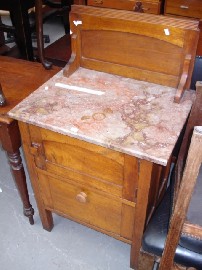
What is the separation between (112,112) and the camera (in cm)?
96

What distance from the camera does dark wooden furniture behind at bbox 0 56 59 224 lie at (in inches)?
42.8

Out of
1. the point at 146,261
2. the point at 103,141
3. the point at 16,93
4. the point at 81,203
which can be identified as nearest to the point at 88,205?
the point at 81,203

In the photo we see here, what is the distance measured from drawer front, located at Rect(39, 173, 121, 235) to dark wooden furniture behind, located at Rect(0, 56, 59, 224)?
12 centimetres

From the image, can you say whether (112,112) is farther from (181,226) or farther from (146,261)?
(146,261)

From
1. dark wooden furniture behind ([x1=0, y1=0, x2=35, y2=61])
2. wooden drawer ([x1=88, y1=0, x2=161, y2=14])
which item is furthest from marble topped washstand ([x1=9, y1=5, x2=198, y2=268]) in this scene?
wooden drawer ([x1=88, y1=0, x2=161, y2=14])

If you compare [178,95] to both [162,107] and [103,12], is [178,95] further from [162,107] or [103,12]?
[103,12]

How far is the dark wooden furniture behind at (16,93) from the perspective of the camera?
42.8 inches

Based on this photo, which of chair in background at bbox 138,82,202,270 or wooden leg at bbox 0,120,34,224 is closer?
chair in background at bbox 138,82,202,270

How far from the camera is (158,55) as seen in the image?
3.35ft

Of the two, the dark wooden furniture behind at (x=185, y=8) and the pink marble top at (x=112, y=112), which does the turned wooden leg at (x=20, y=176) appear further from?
the dark wooden furniture behind at (x=185, y=8)

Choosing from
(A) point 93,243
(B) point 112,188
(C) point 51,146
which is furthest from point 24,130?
(A) point 93,243

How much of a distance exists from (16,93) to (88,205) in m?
0.52

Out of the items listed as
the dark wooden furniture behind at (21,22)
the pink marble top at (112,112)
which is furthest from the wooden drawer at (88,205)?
the dark wooden furniture behind at (21,22)

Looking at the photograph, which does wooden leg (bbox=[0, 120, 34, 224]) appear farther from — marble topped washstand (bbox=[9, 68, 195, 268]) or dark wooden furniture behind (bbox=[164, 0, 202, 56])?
dark wooden furniture behind (bbox=[164, 0, 202, 56])
